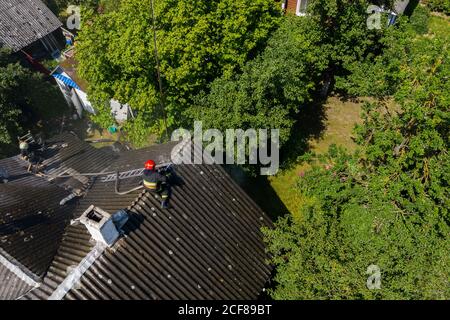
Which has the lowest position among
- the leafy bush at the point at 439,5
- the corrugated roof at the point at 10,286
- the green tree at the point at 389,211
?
the corrugated roof at the point at 10,286

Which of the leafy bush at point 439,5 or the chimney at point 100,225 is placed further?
the leafy bush at point 439,5

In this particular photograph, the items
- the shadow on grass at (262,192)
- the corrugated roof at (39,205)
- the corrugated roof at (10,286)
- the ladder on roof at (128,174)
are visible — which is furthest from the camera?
the shadow on grass at (262,192)

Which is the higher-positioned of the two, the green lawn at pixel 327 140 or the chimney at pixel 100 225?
the chimney at pixel 100 225

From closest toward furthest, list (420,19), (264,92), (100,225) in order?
(100,225), (264,92), (420,19)

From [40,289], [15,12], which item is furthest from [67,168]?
[15,12]

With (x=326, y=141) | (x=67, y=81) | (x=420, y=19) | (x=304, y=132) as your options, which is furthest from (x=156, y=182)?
(x=420, y=19)

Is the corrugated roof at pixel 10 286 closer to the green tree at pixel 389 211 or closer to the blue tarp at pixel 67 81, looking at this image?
the green tree at pixel 389 211

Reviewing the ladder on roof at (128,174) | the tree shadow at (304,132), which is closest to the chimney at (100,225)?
the ladder on roof at (128,174)

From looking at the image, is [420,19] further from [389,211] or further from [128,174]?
[128,174]
